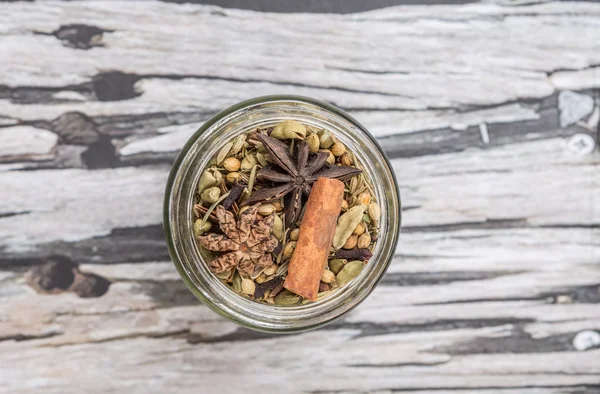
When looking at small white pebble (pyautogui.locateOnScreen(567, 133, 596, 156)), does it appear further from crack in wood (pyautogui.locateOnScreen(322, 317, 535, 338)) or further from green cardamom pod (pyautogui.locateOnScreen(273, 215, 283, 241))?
green cardamom pod (pyautogui.locateOnScreen(273, 215, 283, 241))

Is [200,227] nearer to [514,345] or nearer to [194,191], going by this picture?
[194,191]

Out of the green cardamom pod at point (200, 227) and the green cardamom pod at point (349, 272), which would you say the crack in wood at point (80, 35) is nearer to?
the green cardamom pod at point (200, 227)

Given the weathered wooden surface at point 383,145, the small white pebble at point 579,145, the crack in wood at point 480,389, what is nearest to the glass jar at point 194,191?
the weathered wooden surface at point 383,145

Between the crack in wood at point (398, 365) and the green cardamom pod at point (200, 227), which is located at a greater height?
the green cardamom pod at point (200, 227)

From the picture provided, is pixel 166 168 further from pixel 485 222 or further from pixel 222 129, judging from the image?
pixel 485 222

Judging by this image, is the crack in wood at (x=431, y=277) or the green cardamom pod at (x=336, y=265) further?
the crack in wood at (x=431, y=277)

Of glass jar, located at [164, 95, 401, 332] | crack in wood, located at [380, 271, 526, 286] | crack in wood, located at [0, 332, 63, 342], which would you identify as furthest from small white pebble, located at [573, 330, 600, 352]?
crack in wood, located at [0, 332, 63, 342]

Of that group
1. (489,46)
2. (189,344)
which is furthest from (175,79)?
(489,46)
